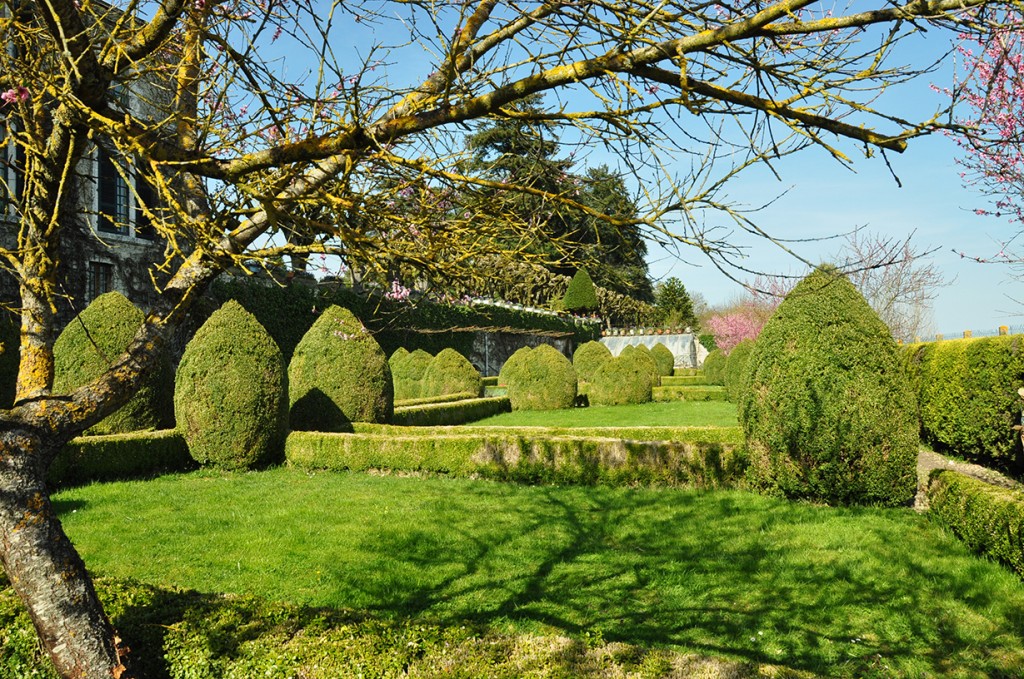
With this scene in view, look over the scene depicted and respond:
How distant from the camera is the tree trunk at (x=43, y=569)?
273 cm

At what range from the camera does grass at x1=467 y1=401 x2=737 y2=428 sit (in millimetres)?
14617

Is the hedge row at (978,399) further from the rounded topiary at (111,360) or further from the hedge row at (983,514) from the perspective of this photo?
the rounded topiary at (111,360)

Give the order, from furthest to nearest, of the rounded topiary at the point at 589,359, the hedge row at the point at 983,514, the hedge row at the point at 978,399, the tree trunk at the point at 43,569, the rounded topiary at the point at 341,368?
the rounded topiary at the point at 589,359, the rounded topiary at the point at 341,368, the hedge row at the point at 978,399, the hedge row at the point at 983,514, the tree trunk at the point at 43,569

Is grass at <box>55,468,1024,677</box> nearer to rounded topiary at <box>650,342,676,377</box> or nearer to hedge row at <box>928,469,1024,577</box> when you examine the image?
hedge row at <box>928,469,1024,577</box>

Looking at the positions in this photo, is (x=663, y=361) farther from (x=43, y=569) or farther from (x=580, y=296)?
(x=43, y=569)

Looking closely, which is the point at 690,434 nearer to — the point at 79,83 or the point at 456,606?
the point at 456,606

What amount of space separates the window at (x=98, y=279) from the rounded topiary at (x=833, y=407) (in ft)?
54.0

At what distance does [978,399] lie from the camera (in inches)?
386

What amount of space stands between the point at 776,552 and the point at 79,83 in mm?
5637

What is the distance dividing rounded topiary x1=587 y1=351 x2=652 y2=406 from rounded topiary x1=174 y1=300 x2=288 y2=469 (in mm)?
12174

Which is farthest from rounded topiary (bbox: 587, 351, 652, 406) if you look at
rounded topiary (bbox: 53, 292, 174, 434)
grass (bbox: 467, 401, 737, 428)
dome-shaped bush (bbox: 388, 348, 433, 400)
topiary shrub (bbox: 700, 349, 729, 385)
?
rounded topiary (bbox: 53, 292, 174, 434)

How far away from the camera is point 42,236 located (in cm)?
302

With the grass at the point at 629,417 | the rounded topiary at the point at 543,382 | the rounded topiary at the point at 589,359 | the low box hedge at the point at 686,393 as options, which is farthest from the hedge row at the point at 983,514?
the rounded topiary at the point at 589,359

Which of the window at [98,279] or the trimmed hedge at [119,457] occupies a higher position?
the window at [98,279]
